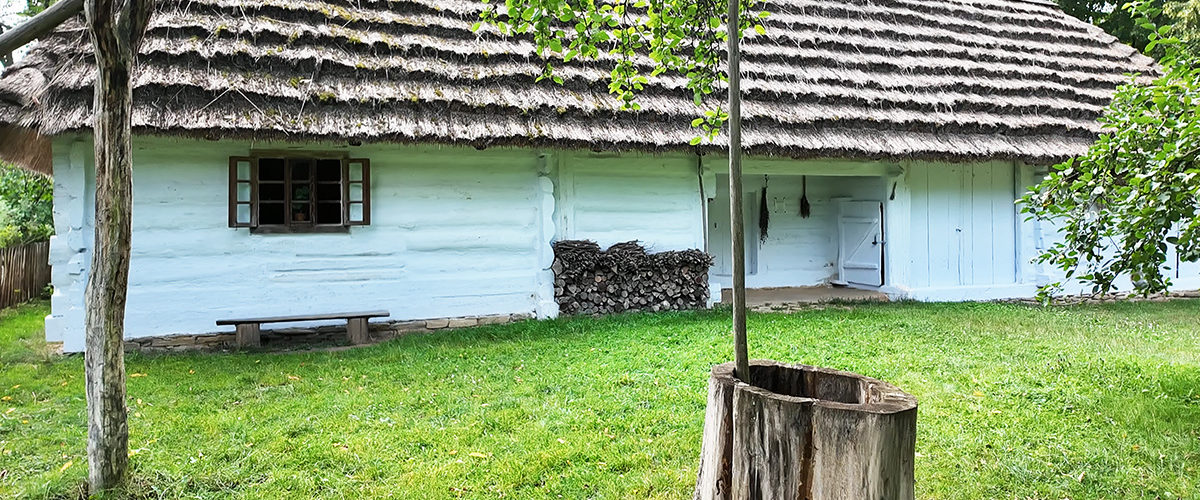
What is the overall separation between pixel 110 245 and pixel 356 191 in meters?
4.73

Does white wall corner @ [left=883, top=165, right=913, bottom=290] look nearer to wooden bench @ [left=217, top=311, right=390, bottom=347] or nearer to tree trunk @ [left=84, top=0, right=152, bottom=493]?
wooden bench @ [left=217, top=311, right=390, bottom=347]

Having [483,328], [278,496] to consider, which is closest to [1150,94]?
[278,496]

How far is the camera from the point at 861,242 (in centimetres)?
1102

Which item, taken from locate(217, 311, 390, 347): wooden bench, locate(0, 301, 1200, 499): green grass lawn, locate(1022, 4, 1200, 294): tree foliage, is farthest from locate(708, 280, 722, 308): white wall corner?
locate(1022, 4, 1200, 294): tree foliage

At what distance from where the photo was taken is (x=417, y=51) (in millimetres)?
7934

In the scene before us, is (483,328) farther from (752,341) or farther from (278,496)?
(278,496)

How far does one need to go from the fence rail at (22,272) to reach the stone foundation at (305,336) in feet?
16.9

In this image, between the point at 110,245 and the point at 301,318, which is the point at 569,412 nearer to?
the point at 110,245

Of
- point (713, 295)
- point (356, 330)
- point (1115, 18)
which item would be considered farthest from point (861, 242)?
point (1115, 18)

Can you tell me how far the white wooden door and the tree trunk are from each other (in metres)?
9.60

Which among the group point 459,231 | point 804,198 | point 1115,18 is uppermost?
point 1115,18

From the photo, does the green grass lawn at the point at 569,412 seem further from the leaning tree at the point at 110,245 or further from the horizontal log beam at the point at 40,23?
the horizontal log beam at the point at 40,23

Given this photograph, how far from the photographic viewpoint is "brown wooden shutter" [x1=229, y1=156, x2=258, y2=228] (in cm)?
728

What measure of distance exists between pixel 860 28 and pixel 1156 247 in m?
7.86
